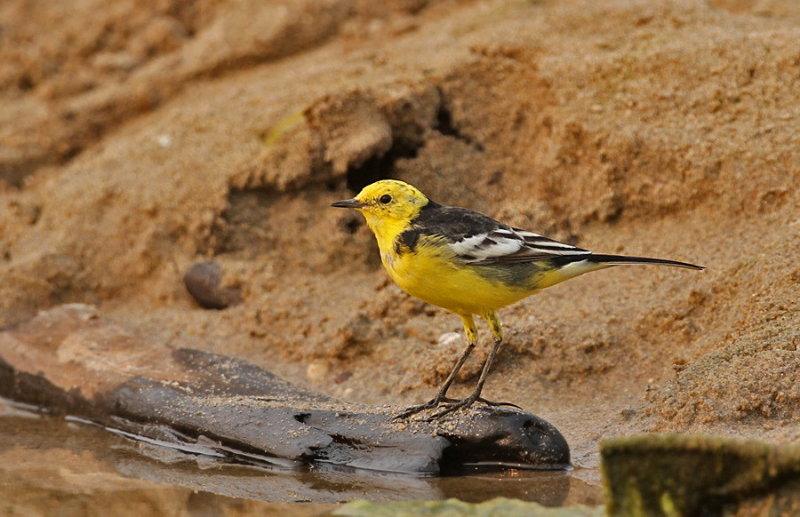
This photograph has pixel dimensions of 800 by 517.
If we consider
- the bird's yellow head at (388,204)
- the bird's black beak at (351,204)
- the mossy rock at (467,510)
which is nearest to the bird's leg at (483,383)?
the bird's yellow head at (388,204)

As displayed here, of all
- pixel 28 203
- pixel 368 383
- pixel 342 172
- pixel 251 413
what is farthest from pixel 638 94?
pixel 28 203

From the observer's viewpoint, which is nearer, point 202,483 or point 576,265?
point 202,483

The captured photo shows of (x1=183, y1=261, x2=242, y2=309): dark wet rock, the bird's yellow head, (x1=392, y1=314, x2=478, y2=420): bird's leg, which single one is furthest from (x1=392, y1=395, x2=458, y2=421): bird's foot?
(x1=183, y1=261, x2=242, y2=309): dark wet rock

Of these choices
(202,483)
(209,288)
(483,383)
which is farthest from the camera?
(209,288)

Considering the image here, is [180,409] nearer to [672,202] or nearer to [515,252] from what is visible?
[515,252]

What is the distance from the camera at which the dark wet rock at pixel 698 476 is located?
12.7 ft

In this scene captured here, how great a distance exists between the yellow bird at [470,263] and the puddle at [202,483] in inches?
21.5

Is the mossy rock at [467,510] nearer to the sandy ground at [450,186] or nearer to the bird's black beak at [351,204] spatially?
the sandy ground at [450,186]

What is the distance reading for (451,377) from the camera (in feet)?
20.0

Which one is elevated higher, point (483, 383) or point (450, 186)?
point (450, 186)

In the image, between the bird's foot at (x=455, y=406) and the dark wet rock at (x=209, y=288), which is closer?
the bird's foot at (x=455, y=406)

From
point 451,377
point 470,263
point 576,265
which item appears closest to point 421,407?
point 451,377

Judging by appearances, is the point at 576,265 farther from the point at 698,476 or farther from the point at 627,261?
the point at 698,476

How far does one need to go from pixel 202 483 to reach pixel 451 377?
4.99ft
